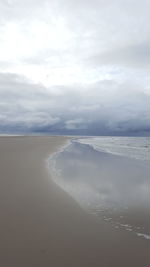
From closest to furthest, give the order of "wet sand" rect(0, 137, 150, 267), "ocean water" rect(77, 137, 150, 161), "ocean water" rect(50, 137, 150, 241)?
"wet sand" rect(0, 137, 150, 267), "ocean water" rect(50, 137, 150, 241), "ocean water" rect(77, 137, 150, 161)

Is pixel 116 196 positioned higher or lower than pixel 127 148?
lower

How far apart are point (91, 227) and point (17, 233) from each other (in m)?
1.91

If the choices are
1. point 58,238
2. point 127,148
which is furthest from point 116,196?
point 127,148

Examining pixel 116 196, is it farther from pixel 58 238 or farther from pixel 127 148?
pixel 127 148

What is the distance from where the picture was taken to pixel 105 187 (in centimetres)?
930

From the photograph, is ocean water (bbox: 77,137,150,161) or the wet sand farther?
ocean water (bbox: 77,137,150,161)

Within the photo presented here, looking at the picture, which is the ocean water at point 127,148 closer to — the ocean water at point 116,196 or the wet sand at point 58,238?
the ocean water at point 116,196

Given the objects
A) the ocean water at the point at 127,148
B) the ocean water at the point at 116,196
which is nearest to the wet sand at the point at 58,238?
the ocean water at the point at 116,196

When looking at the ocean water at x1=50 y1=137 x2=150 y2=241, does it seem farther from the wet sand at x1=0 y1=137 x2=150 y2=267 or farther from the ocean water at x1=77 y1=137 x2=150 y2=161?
the ocean water at x1=77 y1=137 x2=150 y2=161

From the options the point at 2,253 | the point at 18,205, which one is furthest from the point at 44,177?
the point at 2,253

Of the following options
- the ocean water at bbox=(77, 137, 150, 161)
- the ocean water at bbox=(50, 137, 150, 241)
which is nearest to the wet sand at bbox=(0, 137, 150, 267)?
the ocean water at bbox=(50, 137, 150, 241)

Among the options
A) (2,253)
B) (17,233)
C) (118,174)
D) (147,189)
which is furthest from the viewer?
(118,174)

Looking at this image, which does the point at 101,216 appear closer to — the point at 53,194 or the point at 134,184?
the point at 53,194

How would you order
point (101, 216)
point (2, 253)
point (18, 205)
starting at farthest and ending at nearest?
point (18, 205) → point (101, 216) → point (2, 253)
